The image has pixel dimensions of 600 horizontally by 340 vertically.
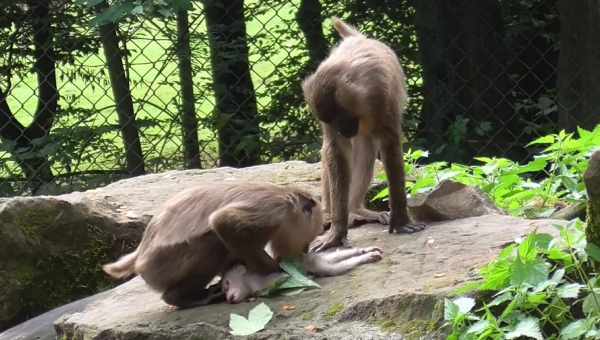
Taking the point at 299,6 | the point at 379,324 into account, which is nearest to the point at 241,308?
the point at 379,324

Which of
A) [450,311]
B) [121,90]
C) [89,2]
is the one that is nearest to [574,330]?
[450,311]

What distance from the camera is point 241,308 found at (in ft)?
15.3

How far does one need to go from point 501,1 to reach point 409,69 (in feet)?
3.48

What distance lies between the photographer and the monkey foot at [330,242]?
5648 millimetres

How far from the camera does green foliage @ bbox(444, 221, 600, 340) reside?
151 inches

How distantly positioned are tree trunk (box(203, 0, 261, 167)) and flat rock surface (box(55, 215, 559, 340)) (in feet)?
9.65

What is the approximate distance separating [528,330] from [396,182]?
83.7 inches

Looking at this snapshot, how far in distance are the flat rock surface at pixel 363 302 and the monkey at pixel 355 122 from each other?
0.92 ft

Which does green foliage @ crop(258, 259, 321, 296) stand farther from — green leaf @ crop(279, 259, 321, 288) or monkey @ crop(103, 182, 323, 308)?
monkey @ crop(103, 182, 323, 308)

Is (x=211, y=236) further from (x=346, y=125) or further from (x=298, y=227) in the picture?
(x=346, y=125)

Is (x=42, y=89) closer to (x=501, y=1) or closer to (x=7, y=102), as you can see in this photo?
(x=7, y=102)

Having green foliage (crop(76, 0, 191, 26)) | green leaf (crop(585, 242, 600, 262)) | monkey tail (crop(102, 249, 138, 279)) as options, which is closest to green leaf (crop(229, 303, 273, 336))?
monkey tail (crop(102, 249, 138, 279))

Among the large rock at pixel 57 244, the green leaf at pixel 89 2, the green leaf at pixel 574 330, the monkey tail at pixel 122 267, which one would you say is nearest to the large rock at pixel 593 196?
the green leaf at pixel 574 330

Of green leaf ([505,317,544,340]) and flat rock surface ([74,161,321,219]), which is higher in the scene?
flat rock surface ([74,161,321,219])
